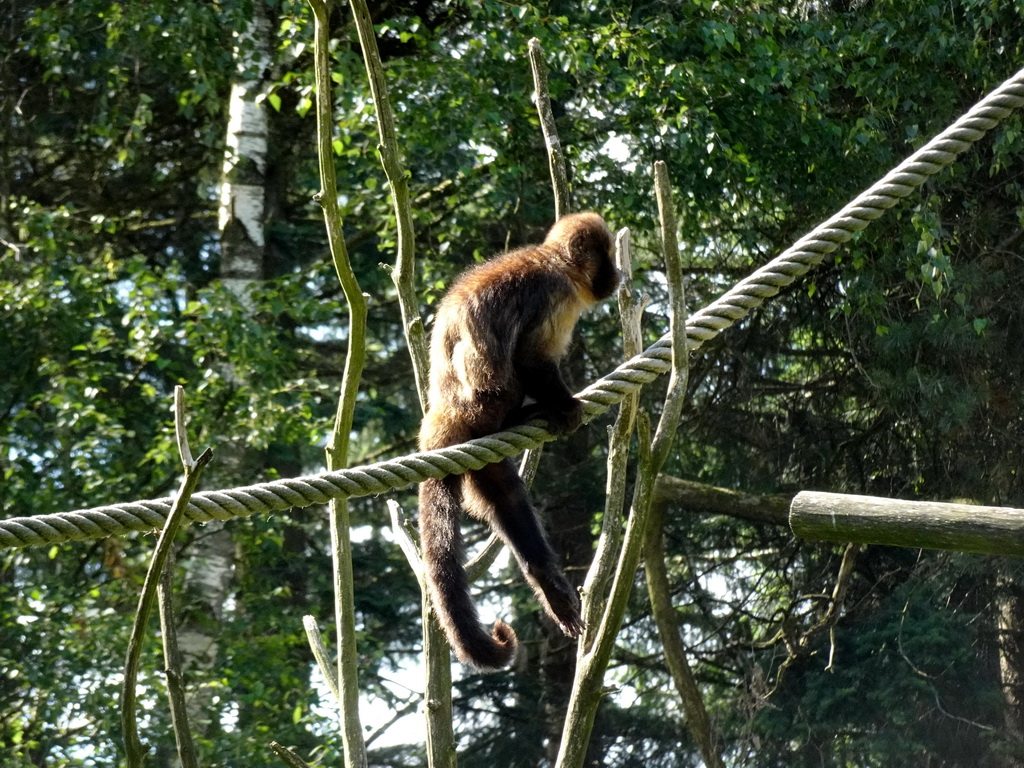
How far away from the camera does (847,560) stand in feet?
29.6

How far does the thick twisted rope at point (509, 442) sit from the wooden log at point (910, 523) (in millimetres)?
724

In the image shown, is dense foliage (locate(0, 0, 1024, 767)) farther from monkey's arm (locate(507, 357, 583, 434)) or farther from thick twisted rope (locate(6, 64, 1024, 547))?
thick twisted rope (locate(6, 64, 1024, 547))

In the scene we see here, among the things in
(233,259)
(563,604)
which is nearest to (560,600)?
(563,604)

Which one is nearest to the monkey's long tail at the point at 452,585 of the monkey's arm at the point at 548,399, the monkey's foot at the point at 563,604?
the monkey's foot at the point at 563,604

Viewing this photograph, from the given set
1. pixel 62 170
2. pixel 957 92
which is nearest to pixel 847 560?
pixel 957 92

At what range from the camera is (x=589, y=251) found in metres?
5.17

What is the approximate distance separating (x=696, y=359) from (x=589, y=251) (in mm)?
4698

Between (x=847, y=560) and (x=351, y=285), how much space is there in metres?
5.98

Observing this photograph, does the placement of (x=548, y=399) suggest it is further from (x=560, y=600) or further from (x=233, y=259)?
(x=233, y=259)

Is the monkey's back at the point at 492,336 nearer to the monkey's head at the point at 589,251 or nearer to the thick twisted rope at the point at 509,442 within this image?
the monkey's head at the point at 589,251

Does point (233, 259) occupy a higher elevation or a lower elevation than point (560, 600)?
higher

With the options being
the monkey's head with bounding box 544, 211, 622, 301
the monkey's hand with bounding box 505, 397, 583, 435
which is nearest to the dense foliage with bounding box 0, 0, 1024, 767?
the monkey's head with bounding box 544, 211, 622, 301

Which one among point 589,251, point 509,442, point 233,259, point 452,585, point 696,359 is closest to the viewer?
point 509,442

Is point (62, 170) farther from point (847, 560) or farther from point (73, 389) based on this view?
point (847, 560)
